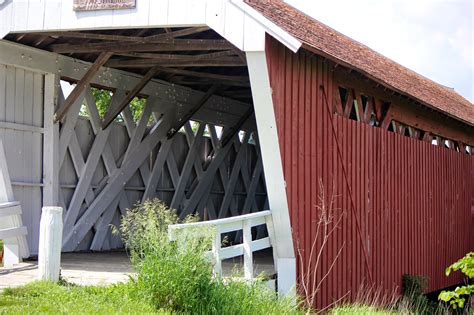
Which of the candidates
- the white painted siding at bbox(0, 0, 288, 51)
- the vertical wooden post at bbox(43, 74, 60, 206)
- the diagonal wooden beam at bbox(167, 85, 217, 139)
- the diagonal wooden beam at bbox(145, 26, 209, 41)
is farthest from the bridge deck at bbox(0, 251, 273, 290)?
the diagonal wooden beam at bbox(145, 26, 209, 41)

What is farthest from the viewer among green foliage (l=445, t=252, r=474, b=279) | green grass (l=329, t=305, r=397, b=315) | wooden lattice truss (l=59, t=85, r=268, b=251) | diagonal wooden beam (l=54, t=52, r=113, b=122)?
wooden lattice truss (l=59, t=85, r=268, b=251)

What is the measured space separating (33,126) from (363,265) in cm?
518

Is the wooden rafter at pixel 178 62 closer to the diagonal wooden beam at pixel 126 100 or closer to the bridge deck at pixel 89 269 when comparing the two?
the diagonal wooden beam at pixel 126 100

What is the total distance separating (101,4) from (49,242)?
309cm

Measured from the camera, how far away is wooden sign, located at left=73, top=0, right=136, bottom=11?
409 inches

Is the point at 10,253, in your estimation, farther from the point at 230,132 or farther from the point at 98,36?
the point at 230,132

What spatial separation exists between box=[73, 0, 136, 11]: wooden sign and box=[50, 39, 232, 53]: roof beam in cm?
110

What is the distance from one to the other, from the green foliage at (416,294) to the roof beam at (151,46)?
5.27 meters

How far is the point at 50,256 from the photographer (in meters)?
9.09

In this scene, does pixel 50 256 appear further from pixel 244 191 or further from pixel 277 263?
pixel 244 191

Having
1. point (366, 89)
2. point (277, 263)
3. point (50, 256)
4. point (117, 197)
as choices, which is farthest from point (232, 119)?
point (50, 256)

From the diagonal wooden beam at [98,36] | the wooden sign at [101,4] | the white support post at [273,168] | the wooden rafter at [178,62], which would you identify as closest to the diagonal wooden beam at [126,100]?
the wooden rafter at [178,62]

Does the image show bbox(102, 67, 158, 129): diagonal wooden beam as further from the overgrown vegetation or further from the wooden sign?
the overgrown vegetation

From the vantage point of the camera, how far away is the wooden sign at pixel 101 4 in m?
10.4
